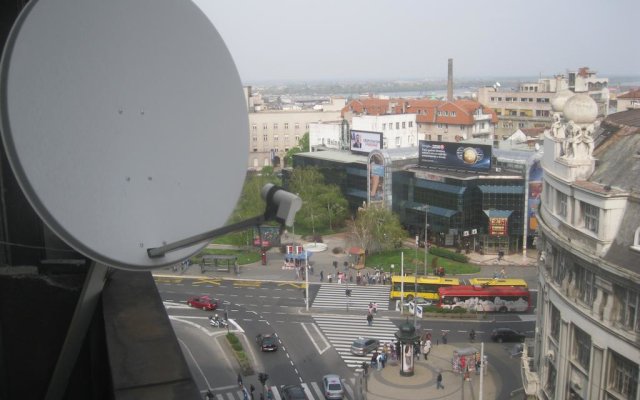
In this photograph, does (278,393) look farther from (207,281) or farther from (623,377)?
(207,281)

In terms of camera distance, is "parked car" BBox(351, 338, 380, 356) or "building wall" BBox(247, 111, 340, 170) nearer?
"parked car" BBox(351, 338, 380, 356)

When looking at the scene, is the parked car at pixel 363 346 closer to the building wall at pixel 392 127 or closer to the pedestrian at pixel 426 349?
the pedestrian at pixel 426 349

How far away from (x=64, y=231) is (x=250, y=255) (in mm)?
50222

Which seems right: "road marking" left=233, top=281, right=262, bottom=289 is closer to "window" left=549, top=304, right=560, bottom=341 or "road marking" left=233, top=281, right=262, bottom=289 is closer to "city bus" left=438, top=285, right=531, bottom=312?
"city bus" left=438, top=285, right=531, bottom=312

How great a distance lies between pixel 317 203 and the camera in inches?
2381

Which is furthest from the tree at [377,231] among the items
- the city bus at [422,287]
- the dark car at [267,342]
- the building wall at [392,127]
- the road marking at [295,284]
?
the building wall at [392,127]

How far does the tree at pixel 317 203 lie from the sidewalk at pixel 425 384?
2840 cm

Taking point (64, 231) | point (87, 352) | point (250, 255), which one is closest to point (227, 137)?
point (64, 231)

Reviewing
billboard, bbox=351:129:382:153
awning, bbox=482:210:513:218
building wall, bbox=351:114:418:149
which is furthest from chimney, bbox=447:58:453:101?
awning, bbox=482:210:513:218

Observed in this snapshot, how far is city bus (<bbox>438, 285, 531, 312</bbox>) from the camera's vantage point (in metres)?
40.1

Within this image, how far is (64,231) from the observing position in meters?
4.56

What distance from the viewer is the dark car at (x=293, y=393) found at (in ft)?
90.1

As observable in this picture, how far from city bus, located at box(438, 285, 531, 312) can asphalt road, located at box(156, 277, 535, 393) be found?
717 mm

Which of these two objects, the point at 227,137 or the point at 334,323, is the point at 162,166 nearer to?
the point at 227,137
